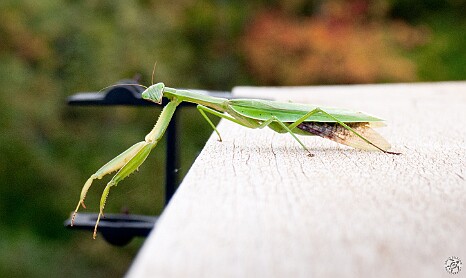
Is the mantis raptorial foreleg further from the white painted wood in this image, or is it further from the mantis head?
the mantis head

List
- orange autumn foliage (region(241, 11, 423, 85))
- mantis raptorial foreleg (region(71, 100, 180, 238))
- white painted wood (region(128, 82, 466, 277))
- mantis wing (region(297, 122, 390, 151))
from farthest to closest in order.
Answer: orange autumn foliage (region(241, 11, 423, 85)) < mantis wing (region(297, 122, 390, 151)) < mantis raptorial foreleg (region(71, 100, 180, 238)) < white painted wood (region(128, 82, 466, 277))

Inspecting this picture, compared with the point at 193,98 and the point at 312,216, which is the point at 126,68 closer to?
the point at 193,98

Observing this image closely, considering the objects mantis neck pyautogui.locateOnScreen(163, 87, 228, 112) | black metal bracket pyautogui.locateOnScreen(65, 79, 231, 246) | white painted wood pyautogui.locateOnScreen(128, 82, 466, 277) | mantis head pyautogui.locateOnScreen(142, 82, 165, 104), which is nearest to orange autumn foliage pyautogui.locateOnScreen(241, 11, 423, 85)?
black metal bracket pyautogui.locateOnScreen(65, 79, 231, 246)

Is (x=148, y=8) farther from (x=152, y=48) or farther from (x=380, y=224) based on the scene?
(x=380, y=224)

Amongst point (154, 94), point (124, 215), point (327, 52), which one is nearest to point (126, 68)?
point (327, 52)

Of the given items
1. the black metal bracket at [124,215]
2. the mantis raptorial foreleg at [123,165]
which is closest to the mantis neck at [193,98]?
the black metal bracket at [124,215]

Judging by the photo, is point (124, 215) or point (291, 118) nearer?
point (291, 118)

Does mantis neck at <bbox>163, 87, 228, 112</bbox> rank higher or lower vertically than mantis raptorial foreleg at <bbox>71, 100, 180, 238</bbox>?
higher

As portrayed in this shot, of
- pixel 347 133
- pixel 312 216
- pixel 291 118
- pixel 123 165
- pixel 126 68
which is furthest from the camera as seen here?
pixel 126 68
